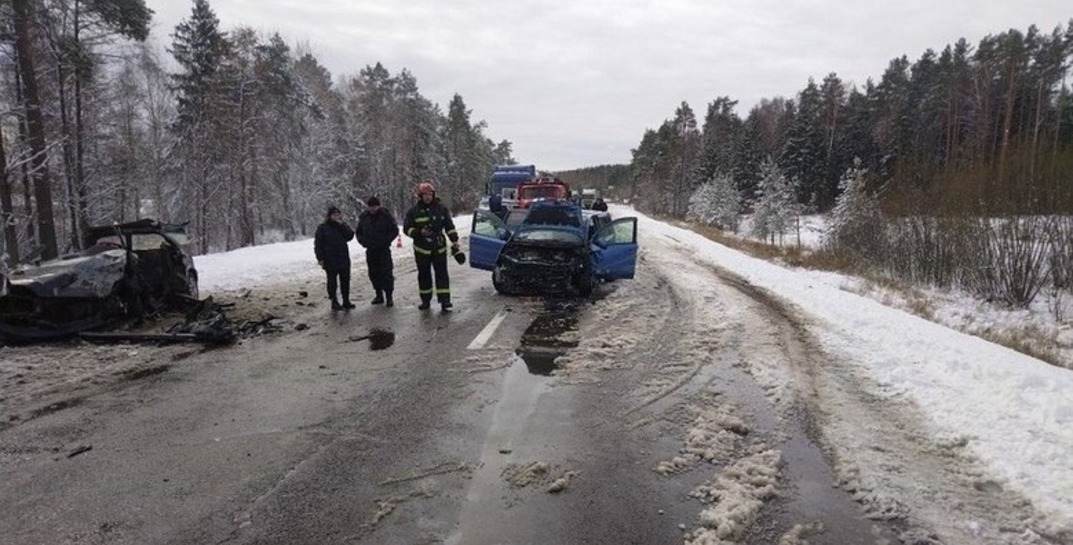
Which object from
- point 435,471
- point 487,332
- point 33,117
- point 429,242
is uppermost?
point 33,117

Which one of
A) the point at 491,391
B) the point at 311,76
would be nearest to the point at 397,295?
the point at 491,391

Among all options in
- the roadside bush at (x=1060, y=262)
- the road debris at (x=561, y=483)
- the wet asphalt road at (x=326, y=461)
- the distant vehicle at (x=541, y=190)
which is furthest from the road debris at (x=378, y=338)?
the distant vehicle at (x=541, y=190)

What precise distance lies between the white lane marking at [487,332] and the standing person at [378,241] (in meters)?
1.91

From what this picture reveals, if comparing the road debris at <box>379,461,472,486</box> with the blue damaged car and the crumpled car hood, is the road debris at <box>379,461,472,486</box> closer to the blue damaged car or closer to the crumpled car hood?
the crumpled car hood

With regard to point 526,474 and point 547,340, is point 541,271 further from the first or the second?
point 526,474

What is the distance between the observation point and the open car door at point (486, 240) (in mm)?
11859

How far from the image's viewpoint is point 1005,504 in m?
3.38

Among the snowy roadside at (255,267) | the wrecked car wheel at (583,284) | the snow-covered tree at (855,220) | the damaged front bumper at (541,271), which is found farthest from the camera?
the snow-covered tree at (855,220)

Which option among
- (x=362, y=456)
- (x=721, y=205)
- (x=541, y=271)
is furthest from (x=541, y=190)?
(x=721, y=205)

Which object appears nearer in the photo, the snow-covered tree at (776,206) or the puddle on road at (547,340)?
the puddle on road at (547,340)

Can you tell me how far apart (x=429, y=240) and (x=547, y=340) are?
302 centimetres

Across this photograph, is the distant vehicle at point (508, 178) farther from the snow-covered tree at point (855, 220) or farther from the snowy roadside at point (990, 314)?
the snowy roadside at point (990, 314)

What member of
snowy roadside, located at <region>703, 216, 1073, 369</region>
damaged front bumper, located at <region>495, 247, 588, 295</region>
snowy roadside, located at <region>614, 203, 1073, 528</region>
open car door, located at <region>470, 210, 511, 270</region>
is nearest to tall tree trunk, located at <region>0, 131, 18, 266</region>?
open car door, located at <region>470, 210, 511, 270</region>

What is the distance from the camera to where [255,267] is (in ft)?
44.4
